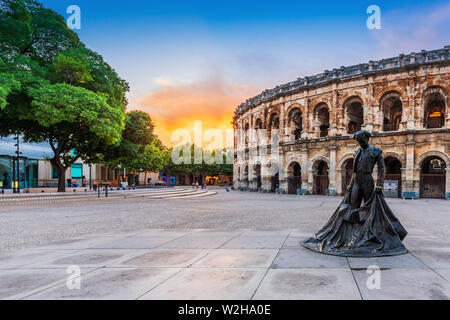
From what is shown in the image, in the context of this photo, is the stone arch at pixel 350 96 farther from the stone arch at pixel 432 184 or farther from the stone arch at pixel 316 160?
the stone arch at pixel 432 184

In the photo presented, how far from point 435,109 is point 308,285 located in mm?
32728

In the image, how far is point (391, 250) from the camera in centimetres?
490

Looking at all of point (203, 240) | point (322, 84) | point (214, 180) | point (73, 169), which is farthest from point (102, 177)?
point (203, 240)

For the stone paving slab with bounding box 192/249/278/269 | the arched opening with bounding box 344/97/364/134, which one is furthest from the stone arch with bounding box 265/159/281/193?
the stone paving slab with bounding box 192/249/278/269

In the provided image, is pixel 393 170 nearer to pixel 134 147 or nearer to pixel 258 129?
pixel 258 129

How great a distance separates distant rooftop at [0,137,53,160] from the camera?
33.1 meters

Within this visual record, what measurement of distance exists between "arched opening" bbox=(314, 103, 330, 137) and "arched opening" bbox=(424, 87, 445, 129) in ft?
27.7

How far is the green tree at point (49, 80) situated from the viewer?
1548 centimetres

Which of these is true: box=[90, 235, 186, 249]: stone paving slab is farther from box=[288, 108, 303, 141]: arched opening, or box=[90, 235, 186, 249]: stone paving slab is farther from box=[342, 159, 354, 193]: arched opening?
box=[288, 108, 303, 141]: arched opening

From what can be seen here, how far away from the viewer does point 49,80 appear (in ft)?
56.5

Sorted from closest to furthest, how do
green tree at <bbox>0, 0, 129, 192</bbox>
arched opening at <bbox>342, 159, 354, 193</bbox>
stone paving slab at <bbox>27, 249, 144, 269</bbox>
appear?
stone paving slab at <bbox>27, 249, 144, 269</bbox>, green tree at <bbox>0, 0, 129, 192</bbox>, arched opening at <bbox>342, 159, 354, 193</bbox>

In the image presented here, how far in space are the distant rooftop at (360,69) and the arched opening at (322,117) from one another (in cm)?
247

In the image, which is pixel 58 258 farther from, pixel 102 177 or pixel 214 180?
pixel 214 180
